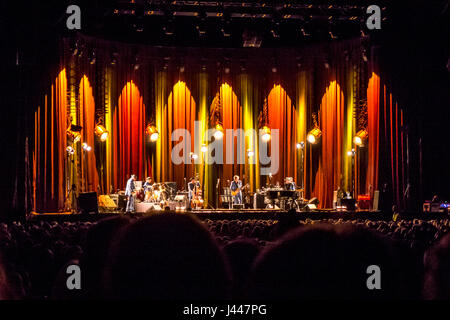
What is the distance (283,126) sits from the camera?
824 inches

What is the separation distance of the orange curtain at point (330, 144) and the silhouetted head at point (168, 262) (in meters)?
18.8

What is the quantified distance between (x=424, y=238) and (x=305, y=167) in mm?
14705

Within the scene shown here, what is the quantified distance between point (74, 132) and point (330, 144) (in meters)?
10.1

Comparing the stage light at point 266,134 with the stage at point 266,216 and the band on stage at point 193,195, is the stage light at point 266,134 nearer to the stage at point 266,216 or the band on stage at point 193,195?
the band on stage at point 193,195

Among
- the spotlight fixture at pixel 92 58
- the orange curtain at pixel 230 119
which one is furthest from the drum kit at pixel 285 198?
the spotlight fixture at pixel 92 58

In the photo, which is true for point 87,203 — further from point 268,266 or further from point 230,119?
point 268,266

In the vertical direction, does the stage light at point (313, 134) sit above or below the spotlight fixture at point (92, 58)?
below

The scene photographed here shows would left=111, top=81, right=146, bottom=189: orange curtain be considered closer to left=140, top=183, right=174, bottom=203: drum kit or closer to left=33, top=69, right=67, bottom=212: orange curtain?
left=140, top=183, right=174, bottom=203: drum kit

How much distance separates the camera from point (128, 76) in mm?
19797

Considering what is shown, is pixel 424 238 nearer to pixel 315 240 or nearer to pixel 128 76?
pixel 315 240

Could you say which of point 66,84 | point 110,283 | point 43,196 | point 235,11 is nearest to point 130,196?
point 43,196

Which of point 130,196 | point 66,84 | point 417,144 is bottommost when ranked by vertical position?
point 130,196

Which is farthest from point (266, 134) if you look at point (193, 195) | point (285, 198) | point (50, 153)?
point (50, 153)

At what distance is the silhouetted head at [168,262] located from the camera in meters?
0.98
